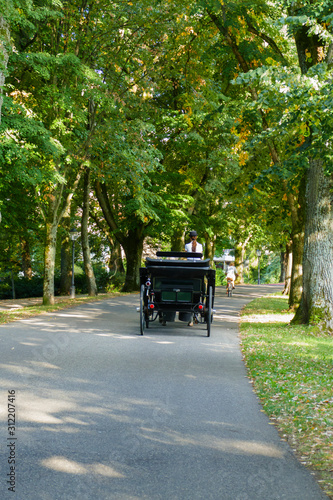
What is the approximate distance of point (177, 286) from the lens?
13016mm

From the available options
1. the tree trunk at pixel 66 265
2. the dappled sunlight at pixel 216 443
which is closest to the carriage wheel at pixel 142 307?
the dappled sunlight at pixel 216 443

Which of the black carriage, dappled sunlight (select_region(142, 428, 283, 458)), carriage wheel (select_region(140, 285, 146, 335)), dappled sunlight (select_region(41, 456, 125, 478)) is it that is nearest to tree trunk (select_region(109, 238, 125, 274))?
the black carriage

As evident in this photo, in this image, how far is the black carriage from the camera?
12.8 m

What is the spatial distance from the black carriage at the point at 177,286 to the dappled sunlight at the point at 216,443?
7.41m

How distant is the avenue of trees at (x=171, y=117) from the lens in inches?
481

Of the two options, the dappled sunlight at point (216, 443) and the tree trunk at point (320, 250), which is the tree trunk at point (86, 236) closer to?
the tree trunk at point (320, 250)

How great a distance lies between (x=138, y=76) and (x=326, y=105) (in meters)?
15.5

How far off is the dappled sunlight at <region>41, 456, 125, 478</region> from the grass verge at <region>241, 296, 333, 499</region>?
1575mm

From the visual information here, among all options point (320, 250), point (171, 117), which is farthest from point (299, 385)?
point (171, 117)

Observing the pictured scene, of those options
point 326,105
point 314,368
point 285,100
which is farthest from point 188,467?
point 285,100

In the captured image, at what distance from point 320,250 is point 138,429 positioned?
9740 mm

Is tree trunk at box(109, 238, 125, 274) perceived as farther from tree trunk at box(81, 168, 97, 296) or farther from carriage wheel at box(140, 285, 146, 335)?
carriage wheel at box(140, 285, 146, 335)

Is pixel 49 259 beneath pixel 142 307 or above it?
above

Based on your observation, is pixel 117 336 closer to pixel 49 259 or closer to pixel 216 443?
pixel 216 443
